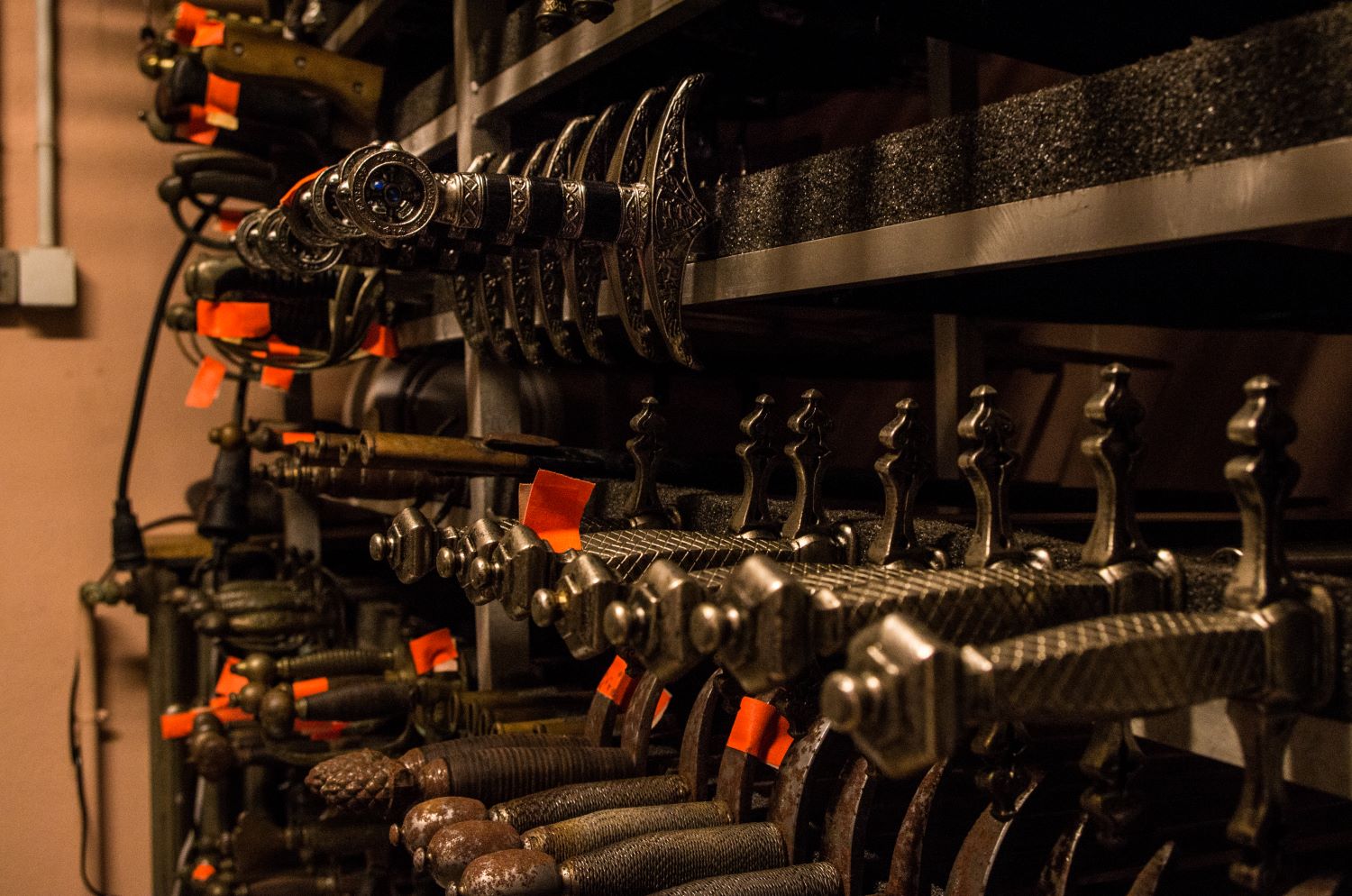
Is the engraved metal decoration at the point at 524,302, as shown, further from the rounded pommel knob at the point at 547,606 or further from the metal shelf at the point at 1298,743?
the metal shelf at the point at 1298,743

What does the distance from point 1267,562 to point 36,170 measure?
2.53 m

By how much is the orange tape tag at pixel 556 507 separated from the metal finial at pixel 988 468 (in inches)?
11.1

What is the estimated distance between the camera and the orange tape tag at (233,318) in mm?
1563

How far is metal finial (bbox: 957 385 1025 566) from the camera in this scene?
2.10 feet

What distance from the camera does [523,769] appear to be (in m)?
0.94

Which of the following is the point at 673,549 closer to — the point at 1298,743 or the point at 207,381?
the point at 1298,743

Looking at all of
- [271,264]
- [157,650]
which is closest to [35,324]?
[157,650]

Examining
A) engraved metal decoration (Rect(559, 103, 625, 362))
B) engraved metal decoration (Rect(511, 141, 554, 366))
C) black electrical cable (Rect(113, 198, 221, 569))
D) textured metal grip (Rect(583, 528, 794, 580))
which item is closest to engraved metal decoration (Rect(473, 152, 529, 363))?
engraved metal decoration (Rect(511, 141, 554, 366))

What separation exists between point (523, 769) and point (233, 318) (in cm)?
90

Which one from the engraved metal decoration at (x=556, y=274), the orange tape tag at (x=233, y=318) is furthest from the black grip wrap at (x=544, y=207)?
the orange tape tag at (x=233, y=318)

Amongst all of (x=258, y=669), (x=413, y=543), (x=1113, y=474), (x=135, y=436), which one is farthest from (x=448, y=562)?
(x=135, y=436)

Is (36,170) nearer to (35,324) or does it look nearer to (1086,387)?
(35,324)

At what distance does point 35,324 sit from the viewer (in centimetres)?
241

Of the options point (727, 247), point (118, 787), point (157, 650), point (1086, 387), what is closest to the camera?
point (727, 247)
